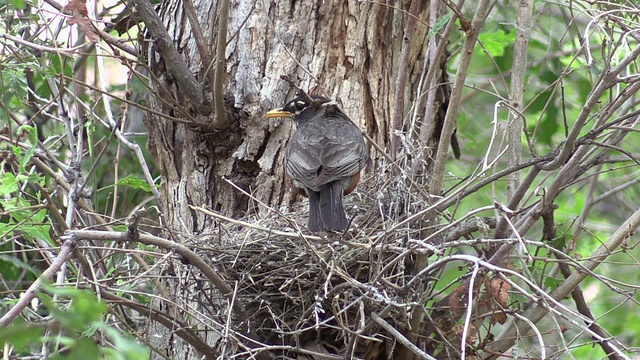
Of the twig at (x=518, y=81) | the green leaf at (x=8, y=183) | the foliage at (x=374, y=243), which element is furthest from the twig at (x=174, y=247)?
the twig at (x=518, y=81)

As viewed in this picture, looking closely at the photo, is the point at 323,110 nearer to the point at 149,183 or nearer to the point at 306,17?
the point at 306,17

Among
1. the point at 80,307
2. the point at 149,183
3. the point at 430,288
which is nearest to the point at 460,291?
the point at 430,288

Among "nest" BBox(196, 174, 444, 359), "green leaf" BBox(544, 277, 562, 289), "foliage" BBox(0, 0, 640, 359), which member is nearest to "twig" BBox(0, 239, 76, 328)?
"foliage" BBox(0, 0, 640, 359)

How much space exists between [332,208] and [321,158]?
1.71 feet

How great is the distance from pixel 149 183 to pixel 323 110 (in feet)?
3.78

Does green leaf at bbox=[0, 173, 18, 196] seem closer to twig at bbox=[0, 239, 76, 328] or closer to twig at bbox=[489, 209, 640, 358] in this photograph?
twig at bbox=[0, 239, 76, 328]

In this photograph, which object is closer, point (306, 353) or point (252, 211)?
point (306, 353)

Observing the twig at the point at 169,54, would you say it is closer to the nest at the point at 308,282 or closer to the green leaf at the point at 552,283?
the nest at the point at 308,282

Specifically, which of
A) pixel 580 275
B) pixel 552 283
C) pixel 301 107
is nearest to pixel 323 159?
pixel 301 107

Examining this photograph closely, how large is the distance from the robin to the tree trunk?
101 millimetres

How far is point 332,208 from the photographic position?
4.36 meters

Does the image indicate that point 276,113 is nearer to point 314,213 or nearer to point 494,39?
point 314,213

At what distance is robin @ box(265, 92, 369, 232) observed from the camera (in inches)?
172

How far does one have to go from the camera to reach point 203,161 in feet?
15.3
